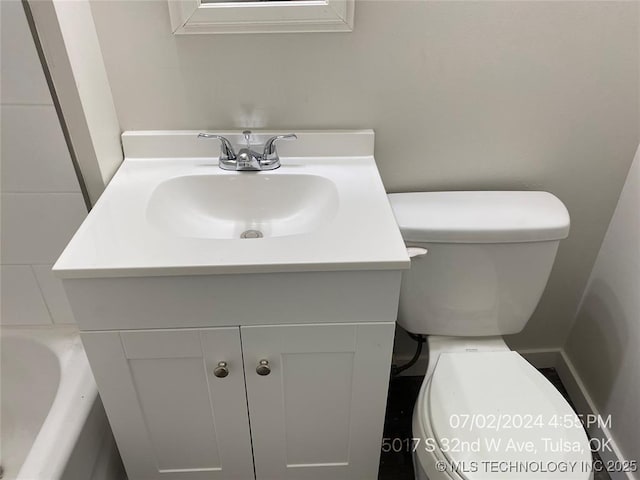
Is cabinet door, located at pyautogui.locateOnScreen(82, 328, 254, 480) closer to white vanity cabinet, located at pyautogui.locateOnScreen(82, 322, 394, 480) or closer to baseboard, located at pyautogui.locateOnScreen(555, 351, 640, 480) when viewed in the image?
white vanity cabinet, located at pyautogui.locateOnScreen(82, 322, 394, 480)

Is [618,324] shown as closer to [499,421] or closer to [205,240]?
[499,421]

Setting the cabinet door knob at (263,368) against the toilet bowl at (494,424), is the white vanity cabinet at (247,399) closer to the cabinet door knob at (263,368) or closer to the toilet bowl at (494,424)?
the cabinet door knob at (263,368)

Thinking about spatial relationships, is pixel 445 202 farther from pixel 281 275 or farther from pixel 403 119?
pixel 281 275

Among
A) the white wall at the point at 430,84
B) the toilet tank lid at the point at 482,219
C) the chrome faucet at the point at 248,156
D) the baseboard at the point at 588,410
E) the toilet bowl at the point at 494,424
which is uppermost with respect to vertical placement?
the white wall at the point at 430,84

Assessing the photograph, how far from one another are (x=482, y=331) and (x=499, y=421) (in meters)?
0.28

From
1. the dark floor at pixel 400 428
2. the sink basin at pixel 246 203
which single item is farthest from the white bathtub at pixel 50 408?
the dark floor at pixel 400 428

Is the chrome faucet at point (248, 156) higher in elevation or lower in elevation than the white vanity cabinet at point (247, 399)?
higher

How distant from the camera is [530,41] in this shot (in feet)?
3.69

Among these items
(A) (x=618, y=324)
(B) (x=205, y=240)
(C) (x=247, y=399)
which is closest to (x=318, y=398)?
(C) (x=247, y=399)

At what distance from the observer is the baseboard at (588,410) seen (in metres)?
1.40

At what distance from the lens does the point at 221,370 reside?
1001 mm

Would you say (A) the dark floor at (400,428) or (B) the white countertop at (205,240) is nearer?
(B) the white countertop at (205,240)

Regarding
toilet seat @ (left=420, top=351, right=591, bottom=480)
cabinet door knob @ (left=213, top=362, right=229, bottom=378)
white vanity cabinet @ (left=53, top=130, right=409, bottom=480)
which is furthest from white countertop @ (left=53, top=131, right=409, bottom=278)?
toilet seat @ (left=420, top=351, right=591, bottom=480)

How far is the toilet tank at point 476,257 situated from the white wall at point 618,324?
0.28m
